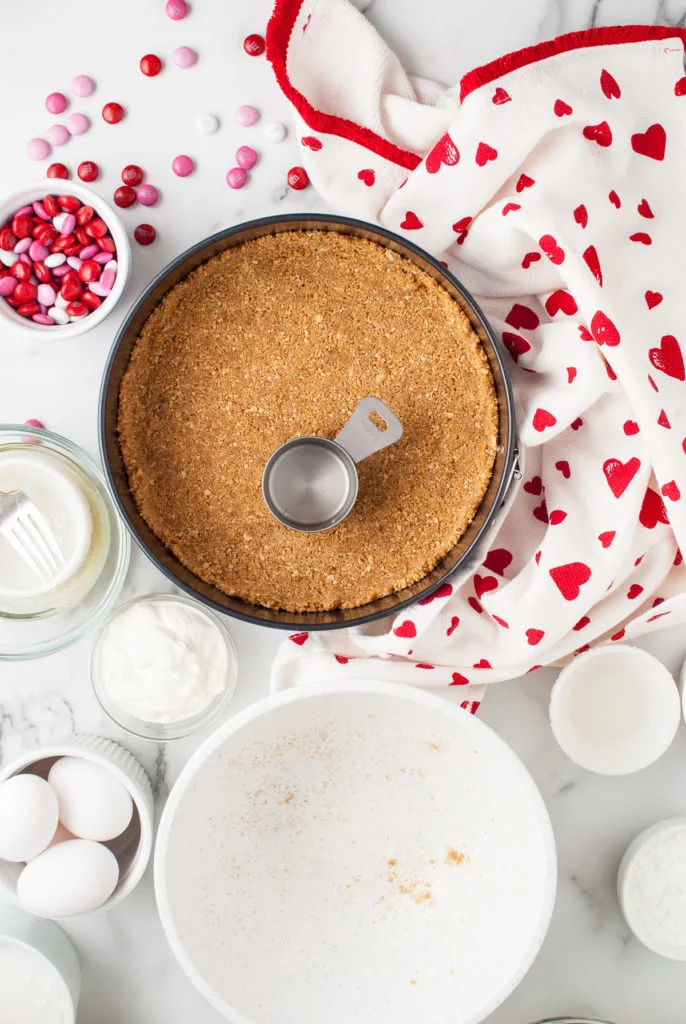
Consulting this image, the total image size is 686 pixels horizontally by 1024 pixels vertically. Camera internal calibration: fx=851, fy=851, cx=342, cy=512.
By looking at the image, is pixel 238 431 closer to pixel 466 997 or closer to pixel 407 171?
pixel 407 171

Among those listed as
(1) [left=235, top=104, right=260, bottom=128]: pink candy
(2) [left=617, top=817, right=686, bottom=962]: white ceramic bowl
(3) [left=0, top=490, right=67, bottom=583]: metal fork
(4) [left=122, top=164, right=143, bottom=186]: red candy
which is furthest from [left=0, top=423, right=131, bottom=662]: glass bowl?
(2) [left=617, top=817, right=686, bottom=962]: white ceramic bowl

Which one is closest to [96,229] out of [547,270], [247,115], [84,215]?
[84,215]

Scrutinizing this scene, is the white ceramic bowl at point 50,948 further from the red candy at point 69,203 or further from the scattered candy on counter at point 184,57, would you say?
the scattered candy on counter at point 184,57

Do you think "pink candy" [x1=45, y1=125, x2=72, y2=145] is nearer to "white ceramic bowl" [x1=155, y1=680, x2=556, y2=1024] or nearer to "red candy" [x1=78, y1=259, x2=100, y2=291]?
"red candy" [x1=78, y1=259, x2=100, y2=291]

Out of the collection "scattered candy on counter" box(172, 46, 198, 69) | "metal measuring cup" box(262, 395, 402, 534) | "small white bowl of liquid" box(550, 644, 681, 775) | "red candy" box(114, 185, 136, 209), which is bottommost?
"small white bowl of liquid" box(550, 644, 681, 775)

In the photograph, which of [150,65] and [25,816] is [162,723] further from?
[150,65]

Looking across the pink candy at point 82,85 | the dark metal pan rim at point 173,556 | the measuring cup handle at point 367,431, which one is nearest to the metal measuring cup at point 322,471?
the measuring cup handle at point 367,431

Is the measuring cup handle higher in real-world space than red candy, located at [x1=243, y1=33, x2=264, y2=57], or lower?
lower

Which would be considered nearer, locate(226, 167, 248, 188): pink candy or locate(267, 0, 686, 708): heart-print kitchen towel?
locate(267, 0, 686, 708): heart-print kitchen towel

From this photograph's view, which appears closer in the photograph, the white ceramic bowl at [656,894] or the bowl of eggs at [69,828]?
the bowl of eggs at [69,828]
